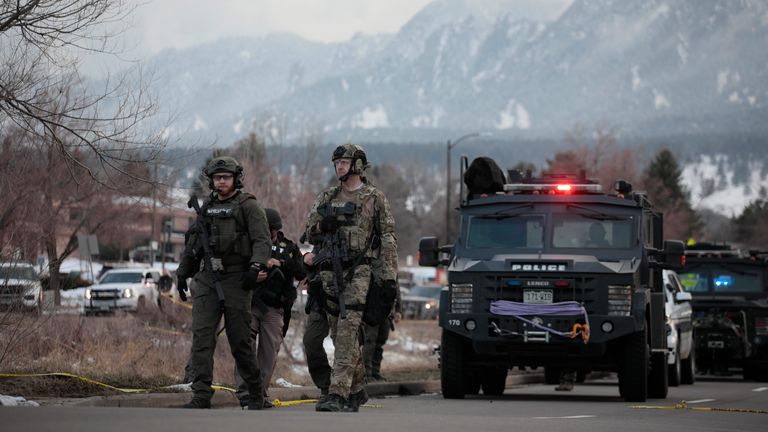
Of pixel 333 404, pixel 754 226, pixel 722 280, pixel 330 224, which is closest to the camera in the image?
pixel 333 404

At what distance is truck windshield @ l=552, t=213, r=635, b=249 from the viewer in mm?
17688

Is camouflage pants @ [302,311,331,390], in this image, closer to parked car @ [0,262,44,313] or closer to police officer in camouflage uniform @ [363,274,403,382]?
parked car @ [0,262,44,313]

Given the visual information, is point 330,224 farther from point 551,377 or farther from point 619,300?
point 551,377

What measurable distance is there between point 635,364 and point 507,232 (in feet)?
7.38

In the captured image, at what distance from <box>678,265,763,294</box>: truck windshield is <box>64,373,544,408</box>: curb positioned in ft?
25.8

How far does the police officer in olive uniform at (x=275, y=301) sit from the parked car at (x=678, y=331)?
842 cm

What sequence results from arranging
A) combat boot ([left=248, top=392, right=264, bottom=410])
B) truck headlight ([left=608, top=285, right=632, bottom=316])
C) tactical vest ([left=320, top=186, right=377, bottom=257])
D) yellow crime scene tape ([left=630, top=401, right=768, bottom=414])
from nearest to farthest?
tactical vest ([left=320, top=186, right=377, bottom=257]) → combat boot ([left=248, top=392, right=264, bottom=410]) → yellow crime scene tape ([left=630, top=401, right=768, bottom=414]) → truck headlight ([left=608, top=285, right=632, bottom=316])

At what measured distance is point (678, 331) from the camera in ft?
72.7

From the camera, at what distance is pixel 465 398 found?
1806 centimetres

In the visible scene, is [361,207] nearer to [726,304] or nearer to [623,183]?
[623,183]

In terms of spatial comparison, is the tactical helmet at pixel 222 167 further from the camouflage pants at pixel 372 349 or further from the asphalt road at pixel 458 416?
the camouflage pants at pixel 372 349

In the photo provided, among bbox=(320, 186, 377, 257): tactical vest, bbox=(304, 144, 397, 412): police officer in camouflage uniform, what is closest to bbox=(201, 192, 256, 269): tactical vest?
bbox=(304, 144, 397, 412): police officer in camouflage uniform

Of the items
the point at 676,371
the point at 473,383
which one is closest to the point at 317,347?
the point at 473,383

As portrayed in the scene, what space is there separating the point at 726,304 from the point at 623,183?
878 cm
